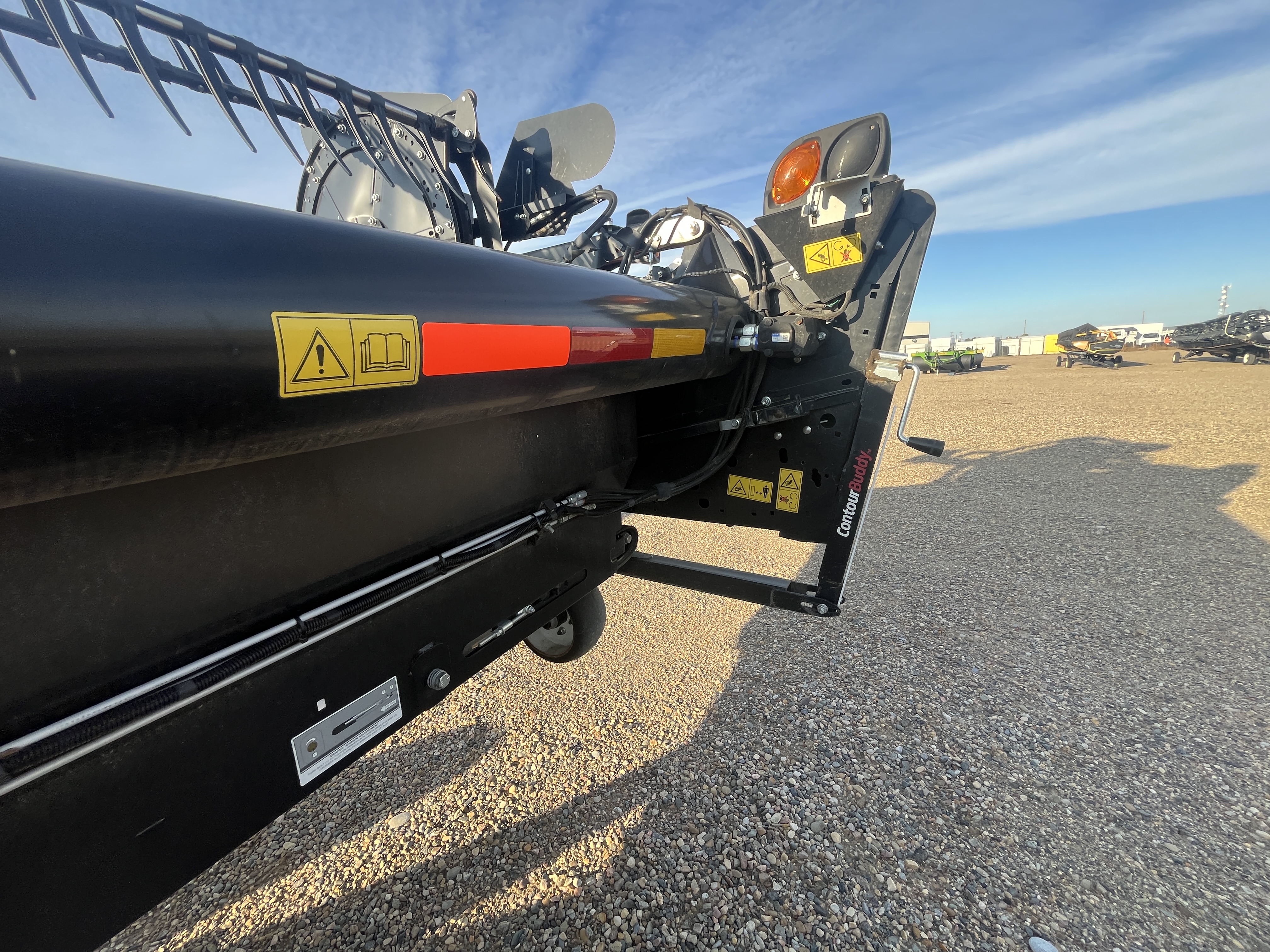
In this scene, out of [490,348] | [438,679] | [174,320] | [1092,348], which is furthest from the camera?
[1092,348]

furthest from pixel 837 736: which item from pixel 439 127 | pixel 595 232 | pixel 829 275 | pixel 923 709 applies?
pixel 439 127

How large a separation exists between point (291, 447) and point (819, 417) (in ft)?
5.74

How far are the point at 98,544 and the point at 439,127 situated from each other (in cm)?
255

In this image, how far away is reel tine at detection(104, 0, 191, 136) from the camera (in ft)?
5.52

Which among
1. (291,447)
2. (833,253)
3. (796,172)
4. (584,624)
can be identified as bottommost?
(584,624)

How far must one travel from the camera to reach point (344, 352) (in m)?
0.84

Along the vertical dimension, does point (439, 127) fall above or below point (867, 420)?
above

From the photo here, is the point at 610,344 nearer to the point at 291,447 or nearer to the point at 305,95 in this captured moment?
the point at 291,447

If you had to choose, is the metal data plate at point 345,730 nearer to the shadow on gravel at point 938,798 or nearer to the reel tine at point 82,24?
the shadow on gravel at point 938,798

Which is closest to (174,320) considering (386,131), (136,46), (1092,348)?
(136,46)

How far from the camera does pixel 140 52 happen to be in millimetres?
1788

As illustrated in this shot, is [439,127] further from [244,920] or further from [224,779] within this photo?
[244,920]

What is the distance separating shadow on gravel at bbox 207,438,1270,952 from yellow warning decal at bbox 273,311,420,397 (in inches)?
63.6

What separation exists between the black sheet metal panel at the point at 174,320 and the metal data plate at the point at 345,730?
0.56 meters
